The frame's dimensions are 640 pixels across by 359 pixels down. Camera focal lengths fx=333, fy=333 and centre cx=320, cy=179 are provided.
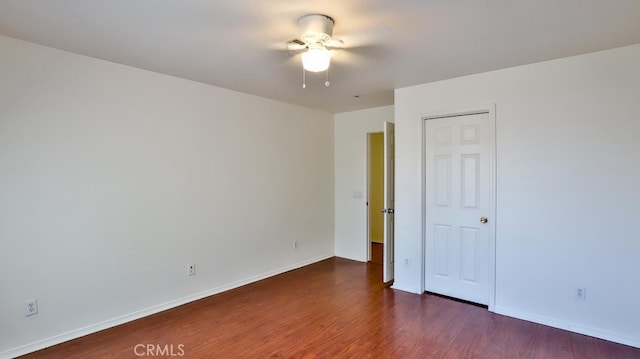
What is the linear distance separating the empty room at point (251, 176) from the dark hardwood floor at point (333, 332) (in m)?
0.02

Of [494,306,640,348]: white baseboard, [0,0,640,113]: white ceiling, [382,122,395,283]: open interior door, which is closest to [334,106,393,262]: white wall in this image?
[382,122,395,283]: open interior door

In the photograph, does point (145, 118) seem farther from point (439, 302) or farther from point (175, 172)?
point (439, 302)

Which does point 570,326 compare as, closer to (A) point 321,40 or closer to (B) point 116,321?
(A) point 321,40

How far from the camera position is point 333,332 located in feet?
9.77

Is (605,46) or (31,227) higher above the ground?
(605,46)

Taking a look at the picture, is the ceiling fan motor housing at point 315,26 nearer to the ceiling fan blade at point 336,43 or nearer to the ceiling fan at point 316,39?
the ceiling fan at point 316,39

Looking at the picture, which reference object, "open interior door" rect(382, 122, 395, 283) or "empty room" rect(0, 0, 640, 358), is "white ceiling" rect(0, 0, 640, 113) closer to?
"empty room" rect(0, 0, 640, 358)

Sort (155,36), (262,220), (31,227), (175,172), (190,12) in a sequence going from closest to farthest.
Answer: (190,12) → (155,36) → (31,227) → (175,172) → (262,220)

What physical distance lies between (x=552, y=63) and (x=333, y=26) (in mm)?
2190

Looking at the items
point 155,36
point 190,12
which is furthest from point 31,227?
point 190,12

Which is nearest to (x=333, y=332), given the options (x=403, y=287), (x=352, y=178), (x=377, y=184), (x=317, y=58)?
(x=403, y=287)

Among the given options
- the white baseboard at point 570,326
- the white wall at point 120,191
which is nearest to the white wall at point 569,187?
the white baseboard at point 570,326

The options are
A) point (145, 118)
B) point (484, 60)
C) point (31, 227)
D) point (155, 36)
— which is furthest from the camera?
point (145, 118)

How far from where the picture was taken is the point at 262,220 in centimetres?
451
